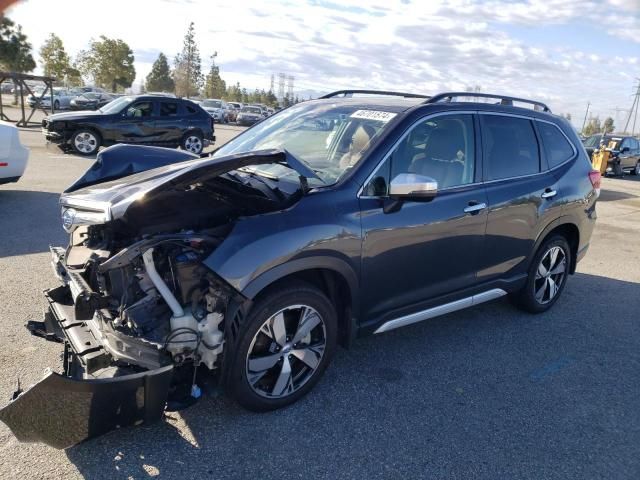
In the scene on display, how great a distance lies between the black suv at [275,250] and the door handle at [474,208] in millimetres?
15

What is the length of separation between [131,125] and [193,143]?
2127 mm

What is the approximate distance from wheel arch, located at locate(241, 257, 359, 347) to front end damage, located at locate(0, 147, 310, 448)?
0.19 m

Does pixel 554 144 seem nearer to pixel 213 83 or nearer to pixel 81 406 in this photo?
pixel 81 406

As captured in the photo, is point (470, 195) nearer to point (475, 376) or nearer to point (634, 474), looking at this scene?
point (475, 376)

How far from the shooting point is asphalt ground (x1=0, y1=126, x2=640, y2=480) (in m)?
2.80

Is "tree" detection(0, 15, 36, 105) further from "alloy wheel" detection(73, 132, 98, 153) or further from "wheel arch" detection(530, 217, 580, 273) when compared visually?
"wheel arch" detection(530, 217, 580, 273)

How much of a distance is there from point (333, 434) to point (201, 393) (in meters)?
0.81

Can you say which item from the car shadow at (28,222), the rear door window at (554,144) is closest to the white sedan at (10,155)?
the car shadow at (28,222)

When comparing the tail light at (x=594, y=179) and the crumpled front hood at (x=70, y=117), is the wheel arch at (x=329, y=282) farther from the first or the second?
the crumpled front hood at (x=70, y=117)

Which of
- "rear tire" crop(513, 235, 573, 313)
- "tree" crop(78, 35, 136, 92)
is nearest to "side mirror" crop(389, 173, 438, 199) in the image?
Answer: "rear tire" crop(513, 235, 573, 313)

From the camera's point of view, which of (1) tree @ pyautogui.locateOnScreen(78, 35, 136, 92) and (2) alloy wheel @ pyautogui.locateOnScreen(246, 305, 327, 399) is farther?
(1) tree @ pyautogui.locateOnScreen(78, 35, 136, 92)

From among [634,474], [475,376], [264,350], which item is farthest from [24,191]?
[634,474]

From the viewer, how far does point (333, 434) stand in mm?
3090

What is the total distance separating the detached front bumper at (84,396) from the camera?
2.35m
